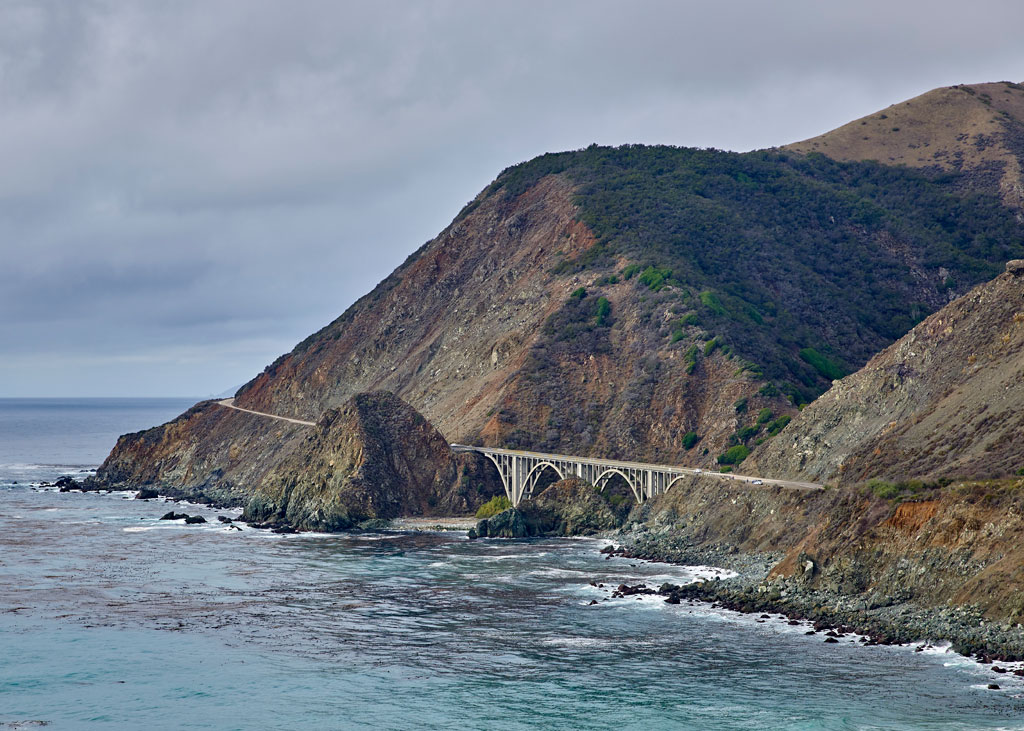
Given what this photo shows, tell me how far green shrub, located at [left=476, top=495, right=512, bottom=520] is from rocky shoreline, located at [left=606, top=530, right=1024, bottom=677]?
106 feet

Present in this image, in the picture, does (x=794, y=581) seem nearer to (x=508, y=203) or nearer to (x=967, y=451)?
(x=967, y=451)

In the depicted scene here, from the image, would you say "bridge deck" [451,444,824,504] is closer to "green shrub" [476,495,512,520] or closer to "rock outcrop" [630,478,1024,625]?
"green shrub" [476,495,512,520]

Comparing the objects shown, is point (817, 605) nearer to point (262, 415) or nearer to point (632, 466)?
point (632, 466)

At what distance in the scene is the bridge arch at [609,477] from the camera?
107 metres

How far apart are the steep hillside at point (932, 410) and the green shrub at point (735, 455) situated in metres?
8.64

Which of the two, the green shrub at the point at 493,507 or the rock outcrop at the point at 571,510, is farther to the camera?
the green shrub at the point at 493,507

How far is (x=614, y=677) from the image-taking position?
2250 inches

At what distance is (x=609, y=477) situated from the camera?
11188 cm

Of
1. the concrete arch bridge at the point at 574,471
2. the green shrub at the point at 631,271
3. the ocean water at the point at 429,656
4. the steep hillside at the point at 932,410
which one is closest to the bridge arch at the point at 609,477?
the concrete arch bridge at the point at 574,471

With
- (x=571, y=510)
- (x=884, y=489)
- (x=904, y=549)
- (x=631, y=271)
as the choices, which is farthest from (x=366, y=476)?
(x=904, y=549)

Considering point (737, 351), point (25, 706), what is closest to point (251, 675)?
point (25, 706)

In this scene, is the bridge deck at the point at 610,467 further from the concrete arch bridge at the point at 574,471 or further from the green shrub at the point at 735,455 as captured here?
the green shrub at the point at 735,455

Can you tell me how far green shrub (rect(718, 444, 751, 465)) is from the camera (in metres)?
110

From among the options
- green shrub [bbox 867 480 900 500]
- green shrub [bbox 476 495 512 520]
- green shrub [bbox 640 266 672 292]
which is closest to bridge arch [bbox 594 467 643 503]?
green shrub [bbox 476 495 512 520]
